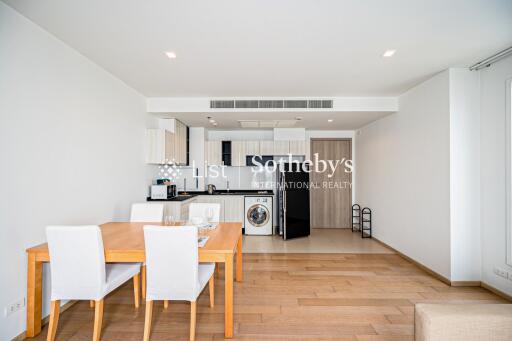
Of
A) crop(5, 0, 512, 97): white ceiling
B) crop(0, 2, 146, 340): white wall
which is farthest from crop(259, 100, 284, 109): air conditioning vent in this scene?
crop(0, 2, 146, 340): white wall

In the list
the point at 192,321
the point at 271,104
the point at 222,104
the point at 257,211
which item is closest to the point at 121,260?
the point at 192,321

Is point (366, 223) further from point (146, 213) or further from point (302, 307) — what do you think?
point (146, 213)

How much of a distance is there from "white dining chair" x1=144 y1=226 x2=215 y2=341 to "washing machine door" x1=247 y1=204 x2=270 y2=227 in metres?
3.50

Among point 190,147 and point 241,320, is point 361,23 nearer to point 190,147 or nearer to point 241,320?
point 241,320

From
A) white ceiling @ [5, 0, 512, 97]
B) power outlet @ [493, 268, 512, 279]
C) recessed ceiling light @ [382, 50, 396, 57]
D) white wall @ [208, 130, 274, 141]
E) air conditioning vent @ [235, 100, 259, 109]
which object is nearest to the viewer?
white ceiling @ [5, 0, 512, 97]

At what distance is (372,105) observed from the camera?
4.09m

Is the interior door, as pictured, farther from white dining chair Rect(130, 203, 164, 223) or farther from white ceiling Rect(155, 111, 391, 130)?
white dining chair Rect(130, 203, 164, 223)

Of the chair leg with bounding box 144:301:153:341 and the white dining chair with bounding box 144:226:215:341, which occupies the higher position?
the white dining chair with bounding box 144:226:215:341

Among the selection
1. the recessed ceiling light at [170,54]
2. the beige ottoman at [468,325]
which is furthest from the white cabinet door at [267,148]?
the beige ottoman at [468,325]

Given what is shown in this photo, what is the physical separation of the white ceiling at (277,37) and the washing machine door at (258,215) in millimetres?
2806

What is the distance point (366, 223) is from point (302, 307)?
3.59 m

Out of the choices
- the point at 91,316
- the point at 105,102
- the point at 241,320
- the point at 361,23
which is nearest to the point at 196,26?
the point at 361,23

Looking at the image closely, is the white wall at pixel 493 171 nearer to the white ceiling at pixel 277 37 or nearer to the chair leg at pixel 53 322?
the white ceiling at pixel 277 37

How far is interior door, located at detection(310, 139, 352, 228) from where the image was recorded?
6.12 meters
